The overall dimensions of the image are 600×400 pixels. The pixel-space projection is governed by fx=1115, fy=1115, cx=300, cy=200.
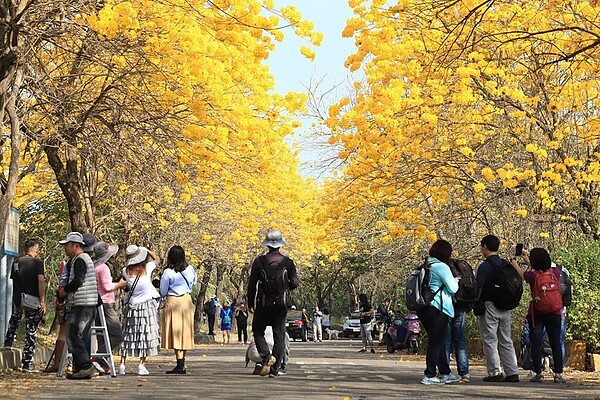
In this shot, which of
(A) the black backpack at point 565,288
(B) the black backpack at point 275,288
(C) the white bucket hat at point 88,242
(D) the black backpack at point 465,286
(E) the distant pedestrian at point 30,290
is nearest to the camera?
(D) the black backpack at point 465,286

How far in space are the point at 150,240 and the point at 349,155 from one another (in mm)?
15311

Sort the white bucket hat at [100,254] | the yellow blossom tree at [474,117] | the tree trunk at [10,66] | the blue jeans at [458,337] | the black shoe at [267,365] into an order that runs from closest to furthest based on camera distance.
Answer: the tree trunk at [10,66] < the blue jeans at [458,337] < the black shoe at [267,365] < the white bucket hat at [100,254] < the yellow blossom tree at [474,117]

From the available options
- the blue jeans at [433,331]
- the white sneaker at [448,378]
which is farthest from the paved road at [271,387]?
the blue jeans at [433,331]

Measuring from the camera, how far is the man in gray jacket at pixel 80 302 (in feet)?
45.9

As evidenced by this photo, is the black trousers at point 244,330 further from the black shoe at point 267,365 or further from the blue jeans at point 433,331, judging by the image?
the blue jeans at point 433,331

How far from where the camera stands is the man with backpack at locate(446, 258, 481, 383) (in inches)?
543

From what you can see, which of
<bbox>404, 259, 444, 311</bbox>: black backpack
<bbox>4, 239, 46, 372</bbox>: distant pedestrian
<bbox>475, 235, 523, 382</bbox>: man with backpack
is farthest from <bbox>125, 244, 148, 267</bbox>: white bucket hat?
<bbox>475, 235, 523, 382</bbox>: man with backpack

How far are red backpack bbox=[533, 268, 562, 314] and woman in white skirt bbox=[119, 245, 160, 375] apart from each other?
5297 millimetres

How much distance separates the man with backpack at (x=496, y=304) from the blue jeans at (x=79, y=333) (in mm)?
4919

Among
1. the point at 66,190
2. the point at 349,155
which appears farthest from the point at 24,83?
the point at 349,155

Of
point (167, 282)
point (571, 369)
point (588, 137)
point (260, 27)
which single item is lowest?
point (571, 369)

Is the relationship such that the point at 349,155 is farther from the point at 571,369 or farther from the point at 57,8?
the point at 57,8

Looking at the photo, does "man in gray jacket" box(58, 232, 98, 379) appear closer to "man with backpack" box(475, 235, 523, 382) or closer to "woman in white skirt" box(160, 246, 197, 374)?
"woman in white skirt" box(160, 246, 197, 374)

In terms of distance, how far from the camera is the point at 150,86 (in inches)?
Answer: 691
